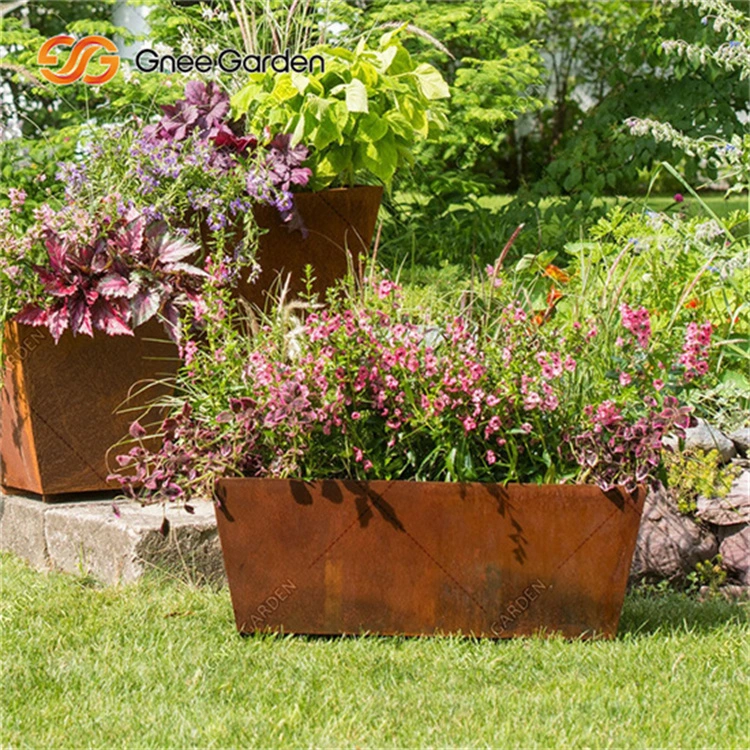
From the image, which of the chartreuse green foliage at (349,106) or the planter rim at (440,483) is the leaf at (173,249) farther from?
the planter rim at (440,483)

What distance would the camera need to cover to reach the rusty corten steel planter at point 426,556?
9.63 ft

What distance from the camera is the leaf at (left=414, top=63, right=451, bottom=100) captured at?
4133 mm

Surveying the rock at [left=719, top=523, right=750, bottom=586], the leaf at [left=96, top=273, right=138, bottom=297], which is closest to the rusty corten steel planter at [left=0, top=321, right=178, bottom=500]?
the leaf at [left=96, top=273, right=138, bottom=297]

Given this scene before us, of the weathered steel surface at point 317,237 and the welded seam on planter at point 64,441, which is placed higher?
the weathered steel surface at point 317,237

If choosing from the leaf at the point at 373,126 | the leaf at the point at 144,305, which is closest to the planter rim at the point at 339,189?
the leaf at the point at 373,126

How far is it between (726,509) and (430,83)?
6.05 feet

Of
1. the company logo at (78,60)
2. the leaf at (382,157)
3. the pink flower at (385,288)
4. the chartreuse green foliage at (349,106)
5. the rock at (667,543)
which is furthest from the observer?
the company logo at (78,60)

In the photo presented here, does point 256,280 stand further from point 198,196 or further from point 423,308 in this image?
point 423,308

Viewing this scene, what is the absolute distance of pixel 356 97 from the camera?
391 centimetres

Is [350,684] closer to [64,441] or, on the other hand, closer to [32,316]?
[64,441]

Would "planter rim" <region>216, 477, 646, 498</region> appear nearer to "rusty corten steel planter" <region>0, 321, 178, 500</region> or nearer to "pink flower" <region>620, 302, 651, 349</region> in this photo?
"pink flower" <region>620, 302, 651, 349</region>

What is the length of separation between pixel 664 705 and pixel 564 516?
54 centimetres

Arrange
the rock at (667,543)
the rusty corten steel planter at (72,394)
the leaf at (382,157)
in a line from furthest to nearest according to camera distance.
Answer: the leaf at (382,157), the rock at (667,543), the rusty corten steel planter at (72,394)

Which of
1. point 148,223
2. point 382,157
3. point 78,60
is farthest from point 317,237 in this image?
point 78,60
